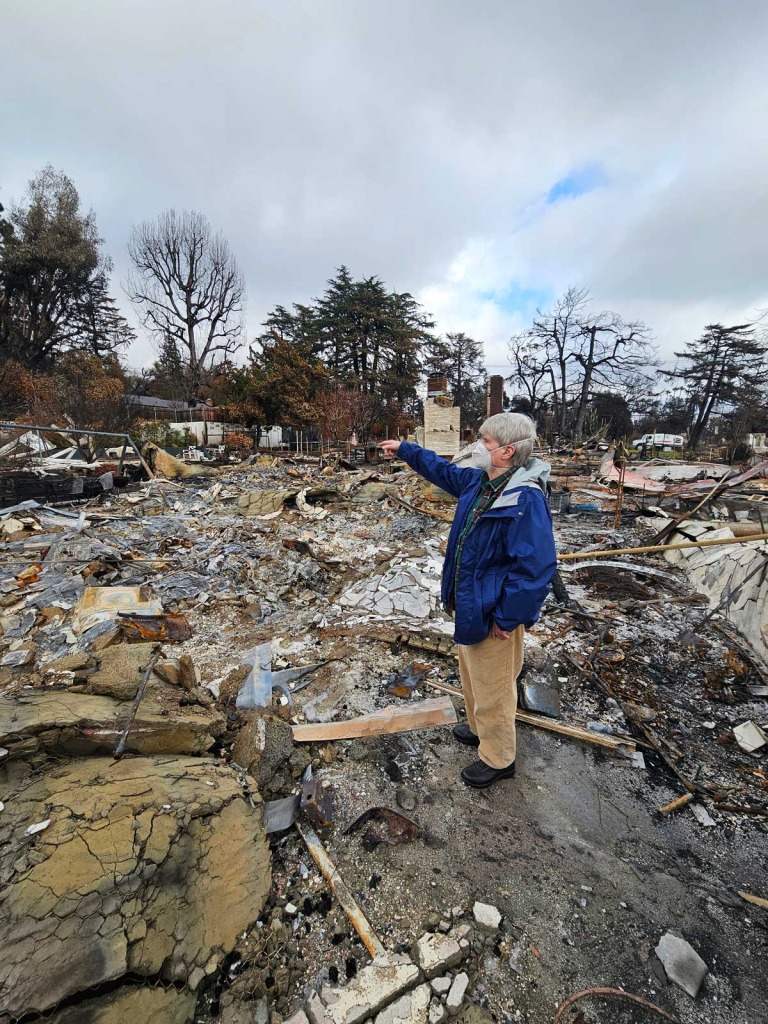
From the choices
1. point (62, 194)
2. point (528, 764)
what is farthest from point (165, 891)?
point (62, 194)

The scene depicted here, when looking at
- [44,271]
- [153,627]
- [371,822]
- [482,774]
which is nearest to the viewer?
[371,822]

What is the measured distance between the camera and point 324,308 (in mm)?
32344

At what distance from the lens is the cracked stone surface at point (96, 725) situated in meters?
1.85

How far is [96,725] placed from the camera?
79.0 inches

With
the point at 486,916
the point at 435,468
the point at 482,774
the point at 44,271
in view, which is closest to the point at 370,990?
the point at 486,916

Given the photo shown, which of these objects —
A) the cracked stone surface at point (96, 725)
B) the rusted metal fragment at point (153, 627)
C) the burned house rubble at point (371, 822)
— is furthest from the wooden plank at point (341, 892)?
the rusted metal fragment at point (153, 627)

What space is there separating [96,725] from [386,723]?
5.38 ft

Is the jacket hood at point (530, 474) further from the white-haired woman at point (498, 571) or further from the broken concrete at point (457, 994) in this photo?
the broken concrete at point (457, 994)

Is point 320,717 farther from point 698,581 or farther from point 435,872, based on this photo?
point 698,581

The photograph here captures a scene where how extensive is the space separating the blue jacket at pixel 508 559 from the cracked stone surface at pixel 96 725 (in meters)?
1.60

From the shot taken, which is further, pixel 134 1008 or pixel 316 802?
pixel 316 802

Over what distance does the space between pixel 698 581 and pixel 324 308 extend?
Answer: 3341cm

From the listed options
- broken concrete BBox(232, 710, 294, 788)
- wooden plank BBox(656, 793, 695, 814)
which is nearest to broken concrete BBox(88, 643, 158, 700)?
broken concrete BBox(232, 710, 294, 788)

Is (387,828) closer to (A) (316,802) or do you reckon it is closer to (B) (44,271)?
(A) (316,802)
